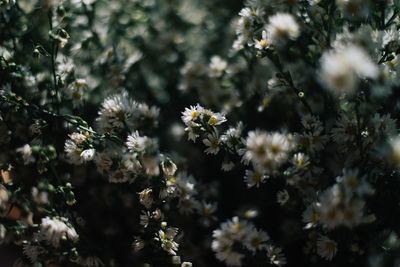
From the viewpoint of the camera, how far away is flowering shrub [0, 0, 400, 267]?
0.84 m

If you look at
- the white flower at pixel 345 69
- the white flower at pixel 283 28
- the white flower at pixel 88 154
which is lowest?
the white flower at pixel 88 154

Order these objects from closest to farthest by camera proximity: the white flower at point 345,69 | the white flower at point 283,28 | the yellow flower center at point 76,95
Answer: the white flower at point 345,69
the white flower at point 283,28
the yellow flower center at point 76,95

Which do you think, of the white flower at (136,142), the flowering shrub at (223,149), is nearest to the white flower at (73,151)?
the flowering shrub at (223,149)

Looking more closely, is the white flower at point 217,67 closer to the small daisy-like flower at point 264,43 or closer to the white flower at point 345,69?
the small daisy-like flower at point 264,43

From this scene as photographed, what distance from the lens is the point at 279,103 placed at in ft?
3.97

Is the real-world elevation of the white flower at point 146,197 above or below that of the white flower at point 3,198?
above

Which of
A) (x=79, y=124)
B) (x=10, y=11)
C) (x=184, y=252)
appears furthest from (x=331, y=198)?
(x=10, y=11)

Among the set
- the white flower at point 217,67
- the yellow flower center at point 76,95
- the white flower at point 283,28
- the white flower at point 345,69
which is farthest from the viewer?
the white flower at point 217,67

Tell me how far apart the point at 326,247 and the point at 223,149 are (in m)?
0.34

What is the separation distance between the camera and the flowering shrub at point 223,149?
840 millimetres

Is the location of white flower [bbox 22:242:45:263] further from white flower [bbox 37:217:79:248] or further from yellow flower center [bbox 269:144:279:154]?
yellow flower center [bbox 269:144:279:154]

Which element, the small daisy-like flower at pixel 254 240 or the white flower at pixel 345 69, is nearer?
the white flower at pixel 345 69

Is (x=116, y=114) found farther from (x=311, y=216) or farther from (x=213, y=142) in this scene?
(x=311, y=216)

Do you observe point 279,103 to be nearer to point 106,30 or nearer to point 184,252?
point 184,252
